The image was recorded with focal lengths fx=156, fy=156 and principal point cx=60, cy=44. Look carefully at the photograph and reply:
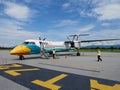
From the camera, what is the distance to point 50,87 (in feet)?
26.1

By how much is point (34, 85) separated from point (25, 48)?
15.3m

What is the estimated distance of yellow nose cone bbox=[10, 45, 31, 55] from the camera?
71.7ft

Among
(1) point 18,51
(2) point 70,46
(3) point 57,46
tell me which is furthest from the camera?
(2) point 70,46

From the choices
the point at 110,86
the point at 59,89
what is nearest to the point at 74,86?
the point at 59,89

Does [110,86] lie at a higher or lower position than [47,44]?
lower

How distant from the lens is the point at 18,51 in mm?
22141

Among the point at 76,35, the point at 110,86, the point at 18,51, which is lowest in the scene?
the point at 110,86

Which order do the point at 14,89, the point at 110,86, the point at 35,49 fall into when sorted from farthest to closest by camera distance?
the point at 35,49, the point at 110,86, the point at 14,89

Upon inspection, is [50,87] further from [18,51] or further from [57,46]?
[57,46]

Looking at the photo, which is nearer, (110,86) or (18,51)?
(110,86)

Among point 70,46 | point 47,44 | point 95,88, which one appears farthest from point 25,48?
point 95,88

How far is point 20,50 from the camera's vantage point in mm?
22359

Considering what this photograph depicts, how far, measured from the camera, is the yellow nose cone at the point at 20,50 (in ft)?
71.7

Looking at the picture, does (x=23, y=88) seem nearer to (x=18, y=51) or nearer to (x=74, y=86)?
(x=74, y=86)
